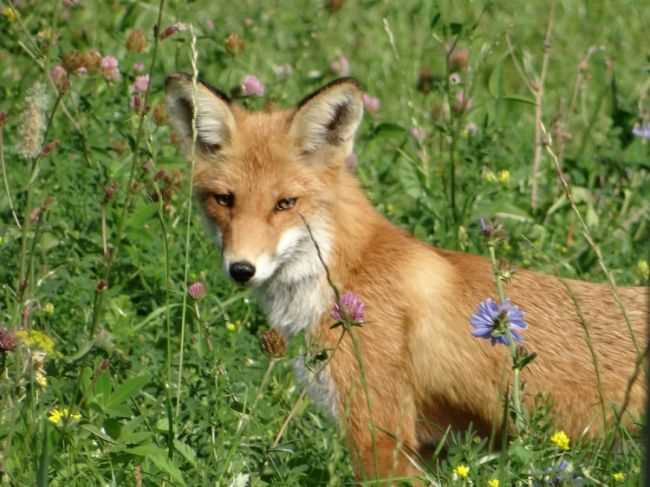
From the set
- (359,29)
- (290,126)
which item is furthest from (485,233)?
(359,29)

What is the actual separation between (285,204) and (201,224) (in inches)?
35.7

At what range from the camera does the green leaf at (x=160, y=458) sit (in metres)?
3.66

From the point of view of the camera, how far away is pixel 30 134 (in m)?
3.57

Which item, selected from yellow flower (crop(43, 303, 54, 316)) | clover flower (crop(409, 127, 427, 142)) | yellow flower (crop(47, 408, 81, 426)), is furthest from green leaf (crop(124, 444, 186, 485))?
clover flower (crop(409, 127, 427, 142))

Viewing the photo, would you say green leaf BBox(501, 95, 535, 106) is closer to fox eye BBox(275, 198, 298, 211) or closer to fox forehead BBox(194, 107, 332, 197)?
fox forehead BBox(194, 107, 332, 197)

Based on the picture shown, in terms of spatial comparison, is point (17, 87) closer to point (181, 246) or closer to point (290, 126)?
point (181, 246)

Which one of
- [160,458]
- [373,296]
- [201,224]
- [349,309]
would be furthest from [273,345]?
[201,224]

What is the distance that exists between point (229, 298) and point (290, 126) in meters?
0.95

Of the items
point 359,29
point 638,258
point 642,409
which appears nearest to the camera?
point 642,409

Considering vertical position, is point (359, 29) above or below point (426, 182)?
above

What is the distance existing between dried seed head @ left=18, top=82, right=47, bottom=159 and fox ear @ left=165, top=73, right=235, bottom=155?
4.36 ft

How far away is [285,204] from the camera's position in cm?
487

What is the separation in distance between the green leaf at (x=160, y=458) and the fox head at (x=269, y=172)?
103cm

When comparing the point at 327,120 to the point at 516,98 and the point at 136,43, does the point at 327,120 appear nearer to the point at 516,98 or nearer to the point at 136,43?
the point at 516,98
